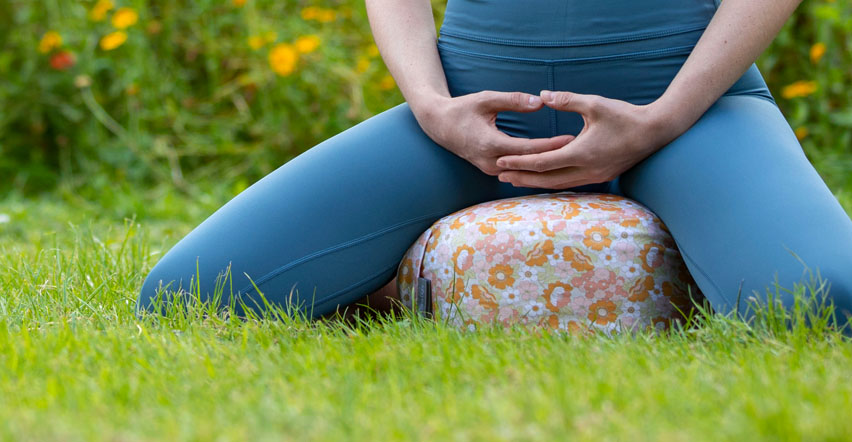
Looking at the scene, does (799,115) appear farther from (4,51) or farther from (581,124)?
(4,51)

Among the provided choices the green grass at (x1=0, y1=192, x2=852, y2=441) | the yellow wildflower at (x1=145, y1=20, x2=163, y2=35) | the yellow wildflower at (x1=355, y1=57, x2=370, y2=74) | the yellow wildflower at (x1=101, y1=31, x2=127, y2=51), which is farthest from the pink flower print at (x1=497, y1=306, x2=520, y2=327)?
the yellow wildflower at (x1=145, y1=20, x2=163, y2=35)

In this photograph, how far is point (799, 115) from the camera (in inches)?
127

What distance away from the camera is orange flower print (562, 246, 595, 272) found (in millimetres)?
1510

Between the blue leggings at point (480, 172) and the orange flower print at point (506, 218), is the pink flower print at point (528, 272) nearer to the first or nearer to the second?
the orange flower print at point (506, 218)

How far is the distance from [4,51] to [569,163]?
125 inches

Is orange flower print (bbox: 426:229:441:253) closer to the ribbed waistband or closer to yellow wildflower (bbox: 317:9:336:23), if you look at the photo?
the ribbed waistband

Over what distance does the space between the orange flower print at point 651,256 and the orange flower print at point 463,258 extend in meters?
0.29

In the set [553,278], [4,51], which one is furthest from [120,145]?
[553,278]

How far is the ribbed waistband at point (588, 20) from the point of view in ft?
5.14

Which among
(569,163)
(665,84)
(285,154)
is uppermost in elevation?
(665,84)

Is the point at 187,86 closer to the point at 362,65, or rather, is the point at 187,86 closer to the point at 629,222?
the point at 362,65

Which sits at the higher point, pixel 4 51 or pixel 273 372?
pixel 4 51

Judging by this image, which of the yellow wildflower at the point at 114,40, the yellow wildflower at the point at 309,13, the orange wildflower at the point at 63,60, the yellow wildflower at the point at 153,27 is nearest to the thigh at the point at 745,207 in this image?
the yellow wildflower at the point at 309,13

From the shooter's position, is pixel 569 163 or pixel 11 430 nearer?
pixel 11 430
